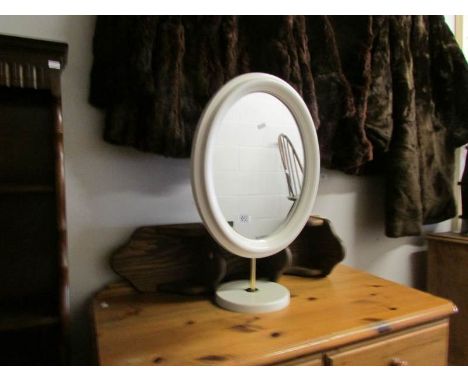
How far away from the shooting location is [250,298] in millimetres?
787

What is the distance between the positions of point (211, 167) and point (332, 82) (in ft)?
1.96

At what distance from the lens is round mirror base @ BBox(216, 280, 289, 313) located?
2.48 feet

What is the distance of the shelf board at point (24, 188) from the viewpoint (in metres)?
0.65

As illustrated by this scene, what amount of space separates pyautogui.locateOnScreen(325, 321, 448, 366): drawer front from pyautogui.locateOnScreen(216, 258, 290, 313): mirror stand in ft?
0.55

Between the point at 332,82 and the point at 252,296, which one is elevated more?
the point at 332,82

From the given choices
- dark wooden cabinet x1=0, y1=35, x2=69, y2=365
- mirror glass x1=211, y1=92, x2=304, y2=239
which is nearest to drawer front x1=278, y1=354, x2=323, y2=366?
mirror glass x1=211, y1=92, x2=304, y2=239

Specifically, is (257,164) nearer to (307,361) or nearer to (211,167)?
(211,167)

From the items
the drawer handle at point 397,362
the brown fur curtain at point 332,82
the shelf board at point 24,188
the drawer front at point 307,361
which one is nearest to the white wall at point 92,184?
the brown fur curtain at point 332,82

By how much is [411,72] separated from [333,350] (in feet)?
3.54

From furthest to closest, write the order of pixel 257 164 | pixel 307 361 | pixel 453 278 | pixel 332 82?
pixel 453 278 < pixel 332 82 < pixel 257 164 < pixel 307 361

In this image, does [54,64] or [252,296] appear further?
[252,296]

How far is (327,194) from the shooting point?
1.26 metres

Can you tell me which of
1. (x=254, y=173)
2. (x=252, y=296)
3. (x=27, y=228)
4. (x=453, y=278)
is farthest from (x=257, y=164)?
(x=453, y=278)
